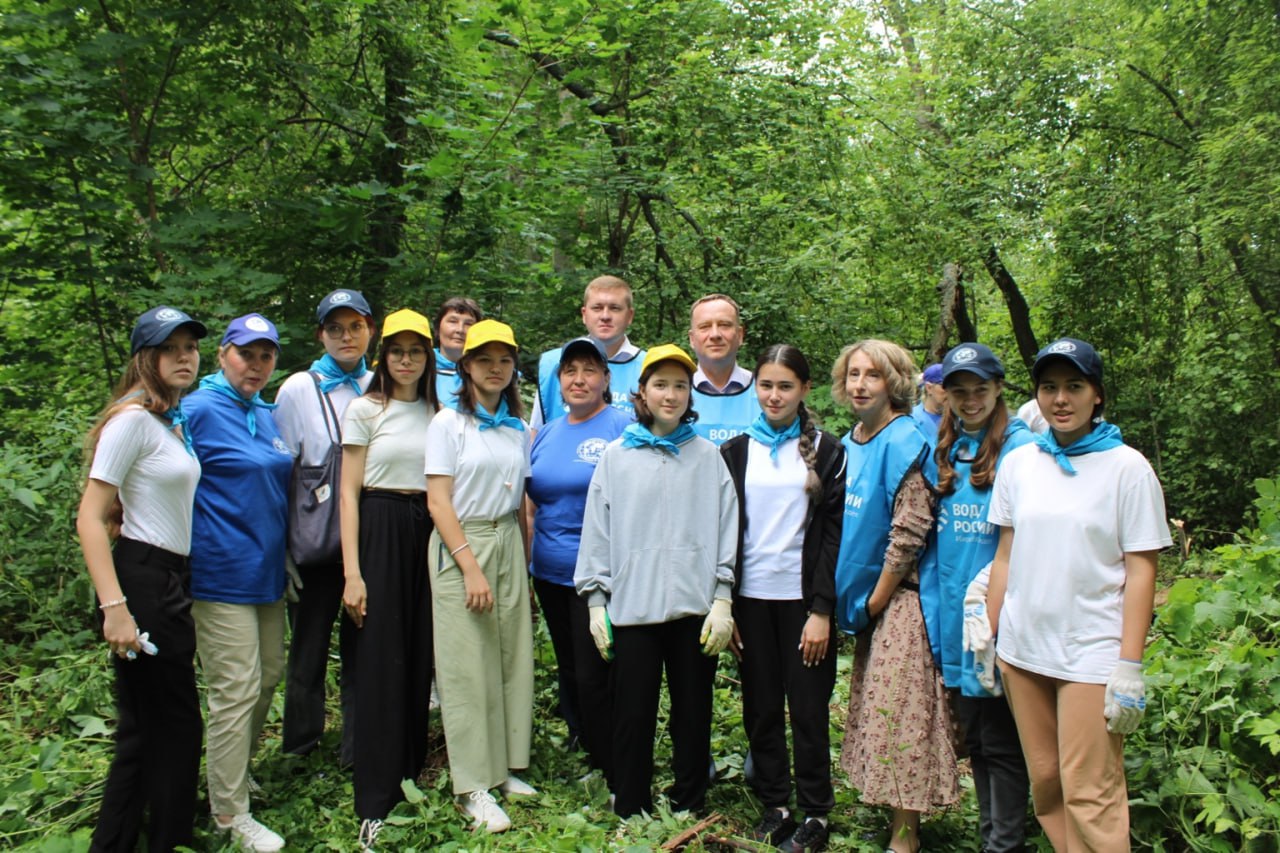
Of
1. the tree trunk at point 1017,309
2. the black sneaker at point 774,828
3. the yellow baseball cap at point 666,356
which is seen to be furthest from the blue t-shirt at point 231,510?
the tree trunk at point 1017,309

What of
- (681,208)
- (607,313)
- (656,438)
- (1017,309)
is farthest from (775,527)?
(1017,309)

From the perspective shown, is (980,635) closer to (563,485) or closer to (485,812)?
(563,485)

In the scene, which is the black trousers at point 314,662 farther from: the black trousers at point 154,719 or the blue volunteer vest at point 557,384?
the blue volunteer vest at point 557,384

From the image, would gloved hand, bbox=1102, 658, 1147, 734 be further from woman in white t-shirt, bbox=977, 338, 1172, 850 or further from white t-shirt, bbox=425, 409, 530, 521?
white t-shirt, bbox=425, 409, 530, 521

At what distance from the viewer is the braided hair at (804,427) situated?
340 cm

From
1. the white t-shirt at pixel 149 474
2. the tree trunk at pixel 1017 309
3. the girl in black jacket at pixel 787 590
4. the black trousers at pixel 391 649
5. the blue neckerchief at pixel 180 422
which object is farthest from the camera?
the tree trunk at pixel 1017 309

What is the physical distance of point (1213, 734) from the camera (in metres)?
3.34

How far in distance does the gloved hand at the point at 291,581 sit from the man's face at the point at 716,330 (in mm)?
2081

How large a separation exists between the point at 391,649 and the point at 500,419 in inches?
42.0

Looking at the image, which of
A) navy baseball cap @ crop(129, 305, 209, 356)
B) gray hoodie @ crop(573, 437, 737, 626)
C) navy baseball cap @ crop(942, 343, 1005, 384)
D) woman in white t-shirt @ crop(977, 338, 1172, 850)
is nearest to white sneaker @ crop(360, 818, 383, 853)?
gray hoodie @ crop(573, 437, 737, 626)

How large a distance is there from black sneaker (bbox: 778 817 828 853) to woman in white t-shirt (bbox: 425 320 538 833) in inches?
44.4

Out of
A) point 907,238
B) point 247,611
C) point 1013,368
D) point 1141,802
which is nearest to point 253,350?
point 247,611

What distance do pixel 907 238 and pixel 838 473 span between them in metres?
8.41

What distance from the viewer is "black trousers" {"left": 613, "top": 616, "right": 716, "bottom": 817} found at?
340 cm
